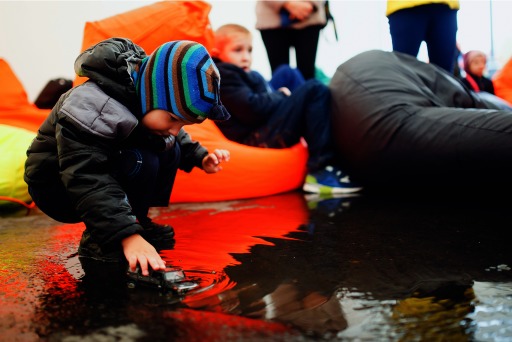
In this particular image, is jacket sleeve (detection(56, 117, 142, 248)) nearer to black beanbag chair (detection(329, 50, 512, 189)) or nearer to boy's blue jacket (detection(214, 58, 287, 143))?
black beanbag chair (detection(329, 50, 512, 189))

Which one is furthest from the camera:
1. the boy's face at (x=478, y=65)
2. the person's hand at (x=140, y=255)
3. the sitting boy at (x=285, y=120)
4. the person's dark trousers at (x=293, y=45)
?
the boy's face at (x=478, y=65)

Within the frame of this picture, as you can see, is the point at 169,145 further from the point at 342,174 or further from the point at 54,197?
the point at 342,174

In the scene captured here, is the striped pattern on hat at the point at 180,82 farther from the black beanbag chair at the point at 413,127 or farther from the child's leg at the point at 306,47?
the child's leg at the point at 306,47

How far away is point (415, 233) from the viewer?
1271 mm

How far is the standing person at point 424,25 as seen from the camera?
2.25 metres

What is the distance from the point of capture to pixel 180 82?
102cm

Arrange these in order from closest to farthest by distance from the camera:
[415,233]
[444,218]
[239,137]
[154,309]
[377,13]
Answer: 1. [154,309]
2. [415,233]
3. [444,218]
4. [239,137]
5. [377,13]

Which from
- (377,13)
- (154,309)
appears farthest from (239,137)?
(377,13)

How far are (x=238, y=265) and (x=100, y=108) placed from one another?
1.26ft

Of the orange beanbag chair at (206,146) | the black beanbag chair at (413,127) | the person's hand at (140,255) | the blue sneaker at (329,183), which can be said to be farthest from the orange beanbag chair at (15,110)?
the person's hand at (140,255)

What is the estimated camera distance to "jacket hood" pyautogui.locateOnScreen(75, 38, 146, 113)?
1025mm

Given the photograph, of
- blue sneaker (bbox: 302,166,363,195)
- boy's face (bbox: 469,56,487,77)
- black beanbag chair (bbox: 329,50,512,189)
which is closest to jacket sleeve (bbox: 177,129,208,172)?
black beanbag chair (bbox: 329,50,512,189)

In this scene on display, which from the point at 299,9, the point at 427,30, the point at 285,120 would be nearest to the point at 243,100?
the point at 285,120

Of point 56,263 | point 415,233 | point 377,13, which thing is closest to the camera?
point 56,263
